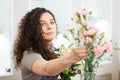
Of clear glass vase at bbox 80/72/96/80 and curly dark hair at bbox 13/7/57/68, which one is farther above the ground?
curly dark hair at bbox 13/7/57/68

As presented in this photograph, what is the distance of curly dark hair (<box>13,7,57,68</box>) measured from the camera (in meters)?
1.21

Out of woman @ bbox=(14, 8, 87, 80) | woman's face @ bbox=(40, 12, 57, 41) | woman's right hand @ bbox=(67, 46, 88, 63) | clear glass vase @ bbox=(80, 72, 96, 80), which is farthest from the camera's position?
clear glass vase @ bbox=(80, 72, 96, 80)

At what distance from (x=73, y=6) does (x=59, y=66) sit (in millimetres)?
1972

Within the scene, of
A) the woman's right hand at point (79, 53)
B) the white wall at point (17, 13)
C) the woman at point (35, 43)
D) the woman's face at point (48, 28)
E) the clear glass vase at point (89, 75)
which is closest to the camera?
the woman's right hand at point (79, 53)

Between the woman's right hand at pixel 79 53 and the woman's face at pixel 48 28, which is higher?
the woman's face at pixel 48 28

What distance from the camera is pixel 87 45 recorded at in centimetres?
93

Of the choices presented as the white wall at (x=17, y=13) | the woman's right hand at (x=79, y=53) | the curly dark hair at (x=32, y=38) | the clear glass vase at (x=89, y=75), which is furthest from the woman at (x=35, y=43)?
the white wall at (x=17, y=13)

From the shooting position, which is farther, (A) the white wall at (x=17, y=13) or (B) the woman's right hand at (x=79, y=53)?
(A) the white wall at (x=17, y=13)

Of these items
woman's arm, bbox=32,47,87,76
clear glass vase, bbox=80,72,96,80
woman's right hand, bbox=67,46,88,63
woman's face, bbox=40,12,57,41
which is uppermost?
woman's face, bbox=40,12,57,41

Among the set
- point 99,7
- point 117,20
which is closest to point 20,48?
point 99,7

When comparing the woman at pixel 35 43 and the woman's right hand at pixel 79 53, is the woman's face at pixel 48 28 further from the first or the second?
the woman's right hand at pixel 79 53

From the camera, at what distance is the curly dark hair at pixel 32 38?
1.21m

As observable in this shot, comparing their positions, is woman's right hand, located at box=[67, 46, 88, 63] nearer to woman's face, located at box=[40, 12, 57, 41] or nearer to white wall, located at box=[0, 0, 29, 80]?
woman's face, located at box=[40, 12, 57, 41]

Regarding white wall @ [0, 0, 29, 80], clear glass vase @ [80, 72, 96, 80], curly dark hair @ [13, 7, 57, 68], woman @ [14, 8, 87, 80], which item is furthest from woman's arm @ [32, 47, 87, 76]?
white wall @ [0, 0, 29, 80]
